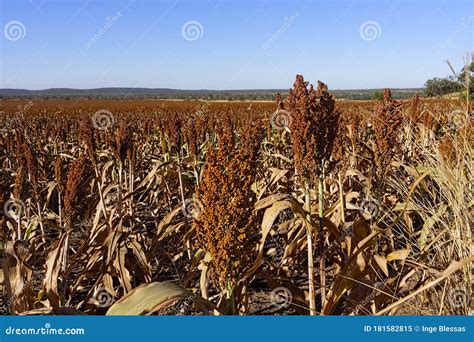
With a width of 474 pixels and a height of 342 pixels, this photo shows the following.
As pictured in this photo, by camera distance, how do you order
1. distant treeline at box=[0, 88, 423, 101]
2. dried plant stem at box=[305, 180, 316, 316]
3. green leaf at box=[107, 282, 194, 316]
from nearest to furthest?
green leaf at box=[107, 282, 194, 316], dried plant stem at box=[305, 180, 316, 316], distant treeline at box=[0, 88, 423, 101]

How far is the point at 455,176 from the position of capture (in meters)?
2.37

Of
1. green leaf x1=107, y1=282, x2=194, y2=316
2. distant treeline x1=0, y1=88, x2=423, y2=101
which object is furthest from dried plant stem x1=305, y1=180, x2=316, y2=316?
distant treeline x1=0, y1=88, x2=423, y2=101

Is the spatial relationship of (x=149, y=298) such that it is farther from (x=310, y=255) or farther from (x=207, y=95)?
(x=207, y=95)

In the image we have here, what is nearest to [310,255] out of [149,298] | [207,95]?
[149,298]

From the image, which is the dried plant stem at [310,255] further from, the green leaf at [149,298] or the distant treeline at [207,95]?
the distant treeline at [207,95]

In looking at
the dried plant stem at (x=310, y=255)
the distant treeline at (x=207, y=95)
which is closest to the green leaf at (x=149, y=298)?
the dried plant stem at (x=310, y=255)

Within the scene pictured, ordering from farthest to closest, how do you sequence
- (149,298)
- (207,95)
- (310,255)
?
1. (207,95)
2. (310,255)
3. (149,298)

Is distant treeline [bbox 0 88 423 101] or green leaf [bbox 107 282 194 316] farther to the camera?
distant treeline [bbox 0 88 423 101]

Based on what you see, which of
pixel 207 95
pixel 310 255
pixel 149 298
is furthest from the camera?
pixel 207 95

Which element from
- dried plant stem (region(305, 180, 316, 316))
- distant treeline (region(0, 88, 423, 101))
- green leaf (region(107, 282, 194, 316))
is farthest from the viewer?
distant treeline (region(0, 88, 423, 101))

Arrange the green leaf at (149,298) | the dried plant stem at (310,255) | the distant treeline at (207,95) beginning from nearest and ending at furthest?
1. the green leaf at (149,298)
2. the dried plant stem at (310,255)
3. the distant treeline at (207,95)

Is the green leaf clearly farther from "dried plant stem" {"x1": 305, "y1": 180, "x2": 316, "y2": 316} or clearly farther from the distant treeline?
the distant treeline

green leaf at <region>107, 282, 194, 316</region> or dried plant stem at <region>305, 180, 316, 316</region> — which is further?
dried plant stem at <region>305, 180, 316, 316</region>

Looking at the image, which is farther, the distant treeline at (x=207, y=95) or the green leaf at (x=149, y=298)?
the distant treeline at (x=207, y=95)
